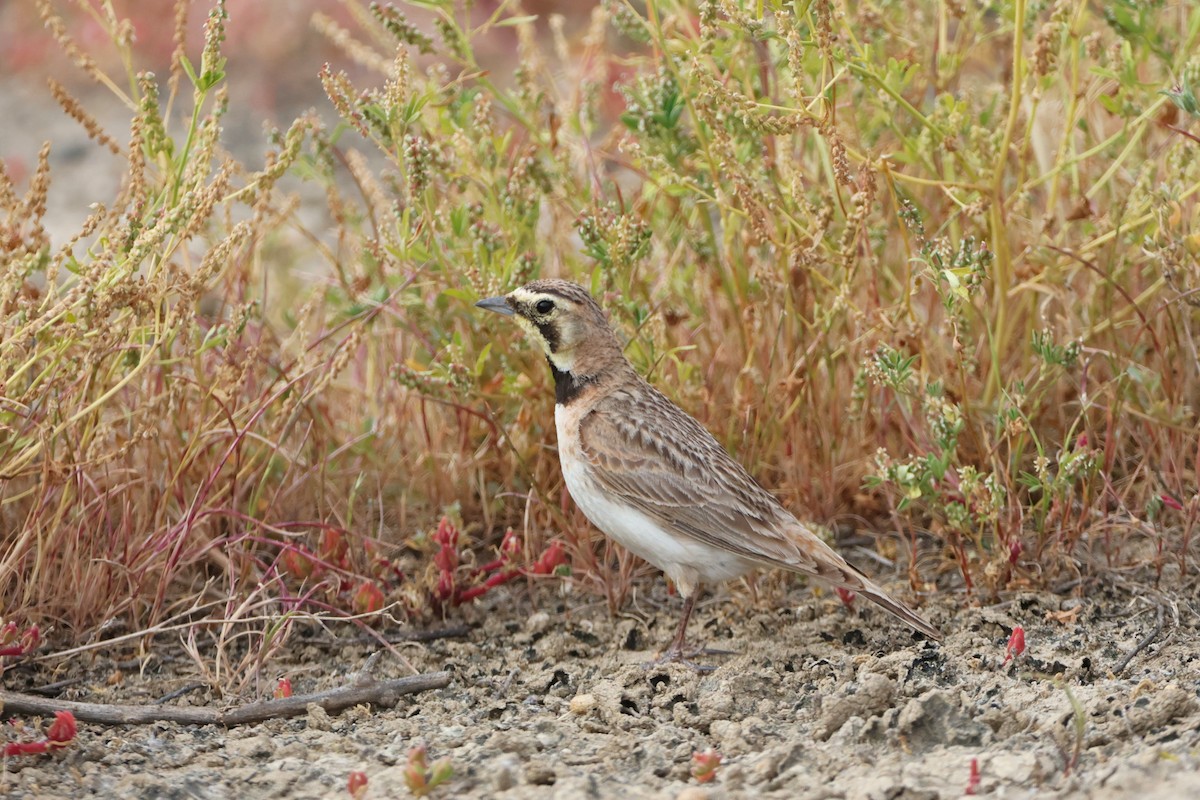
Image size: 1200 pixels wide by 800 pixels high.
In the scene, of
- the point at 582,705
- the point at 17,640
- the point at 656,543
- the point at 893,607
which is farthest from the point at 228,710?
the point at 893,607

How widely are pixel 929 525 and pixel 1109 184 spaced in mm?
1551

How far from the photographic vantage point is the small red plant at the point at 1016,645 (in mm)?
4246

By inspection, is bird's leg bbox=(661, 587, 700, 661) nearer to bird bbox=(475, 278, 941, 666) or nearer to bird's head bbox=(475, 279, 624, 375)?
bird bbox=(475, 278, 941, 666)

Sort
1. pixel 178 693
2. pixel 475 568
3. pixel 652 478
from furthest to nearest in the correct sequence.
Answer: pixel 475 568, pixel 652 478, pixel 178 693

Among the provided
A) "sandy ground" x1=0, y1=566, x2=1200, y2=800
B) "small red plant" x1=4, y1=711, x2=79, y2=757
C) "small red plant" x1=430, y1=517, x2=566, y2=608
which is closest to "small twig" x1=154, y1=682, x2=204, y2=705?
"sandy ground" x1=0, y1=566, x2=1200, y2=800

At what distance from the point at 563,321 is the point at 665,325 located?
0.60m

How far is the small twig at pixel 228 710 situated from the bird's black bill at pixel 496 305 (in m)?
1.25

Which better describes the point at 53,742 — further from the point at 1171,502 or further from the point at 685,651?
the point at 1171,502

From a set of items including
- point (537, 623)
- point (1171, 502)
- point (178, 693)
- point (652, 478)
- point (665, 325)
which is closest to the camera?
point (178, 693)

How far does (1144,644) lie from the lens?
431cm

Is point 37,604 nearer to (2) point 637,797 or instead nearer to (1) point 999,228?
(2) point 637,797

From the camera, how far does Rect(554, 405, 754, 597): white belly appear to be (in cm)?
461

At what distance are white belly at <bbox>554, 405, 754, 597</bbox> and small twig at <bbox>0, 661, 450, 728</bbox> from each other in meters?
0.83

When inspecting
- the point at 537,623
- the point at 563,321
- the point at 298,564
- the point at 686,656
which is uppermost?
the point at 563,321
